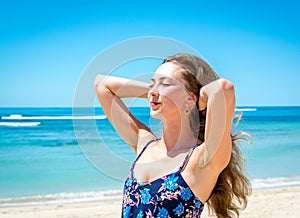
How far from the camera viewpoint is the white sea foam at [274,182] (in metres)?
8.79

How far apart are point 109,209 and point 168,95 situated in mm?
4847

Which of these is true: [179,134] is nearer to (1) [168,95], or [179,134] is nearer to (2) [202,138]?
(2) [202,138]

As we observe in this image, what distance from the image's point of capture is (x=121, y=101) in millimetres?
2428

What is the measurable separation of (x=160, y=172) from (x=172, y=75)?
0.45 m

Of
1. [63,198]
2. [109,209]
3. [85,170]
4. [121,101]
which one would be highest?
[121,101]

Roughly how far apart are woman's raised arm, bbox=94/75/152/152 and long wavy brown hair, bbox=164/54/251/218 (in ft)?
1.23

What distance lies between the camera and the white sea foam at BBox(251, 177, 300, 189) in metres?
8.79

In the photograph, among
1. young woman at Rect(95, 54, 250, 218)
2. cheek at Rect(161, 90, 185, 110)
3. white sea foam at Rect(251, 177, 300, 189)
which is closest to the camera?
young woman at Rect(95, 54, 250, 218)

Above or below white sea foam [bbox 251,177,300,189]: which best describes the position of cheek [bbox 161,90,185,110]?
above

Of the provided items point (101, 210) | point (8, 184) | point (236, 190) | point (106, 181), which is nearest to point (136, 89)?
point (236, 190)

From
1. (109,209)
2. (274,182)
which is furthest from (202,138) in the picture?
(274,182)

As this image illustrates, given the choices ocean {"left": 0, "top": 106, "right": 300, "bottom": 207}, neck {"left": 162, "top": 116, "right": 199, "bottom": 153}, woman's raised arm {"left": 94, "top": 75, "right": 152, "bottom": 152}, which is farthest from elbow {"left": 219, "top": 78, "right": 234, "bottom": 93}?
woman's raised arm {"left": 94, "top": 75, "right": 152, "bottom": 152}

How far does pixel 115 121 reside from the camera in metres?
2.39

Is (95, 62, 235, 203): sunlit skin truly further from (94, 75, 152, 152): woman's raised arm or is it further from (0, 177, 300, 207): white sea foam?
(0, 177, 300, 207): white sea foam
